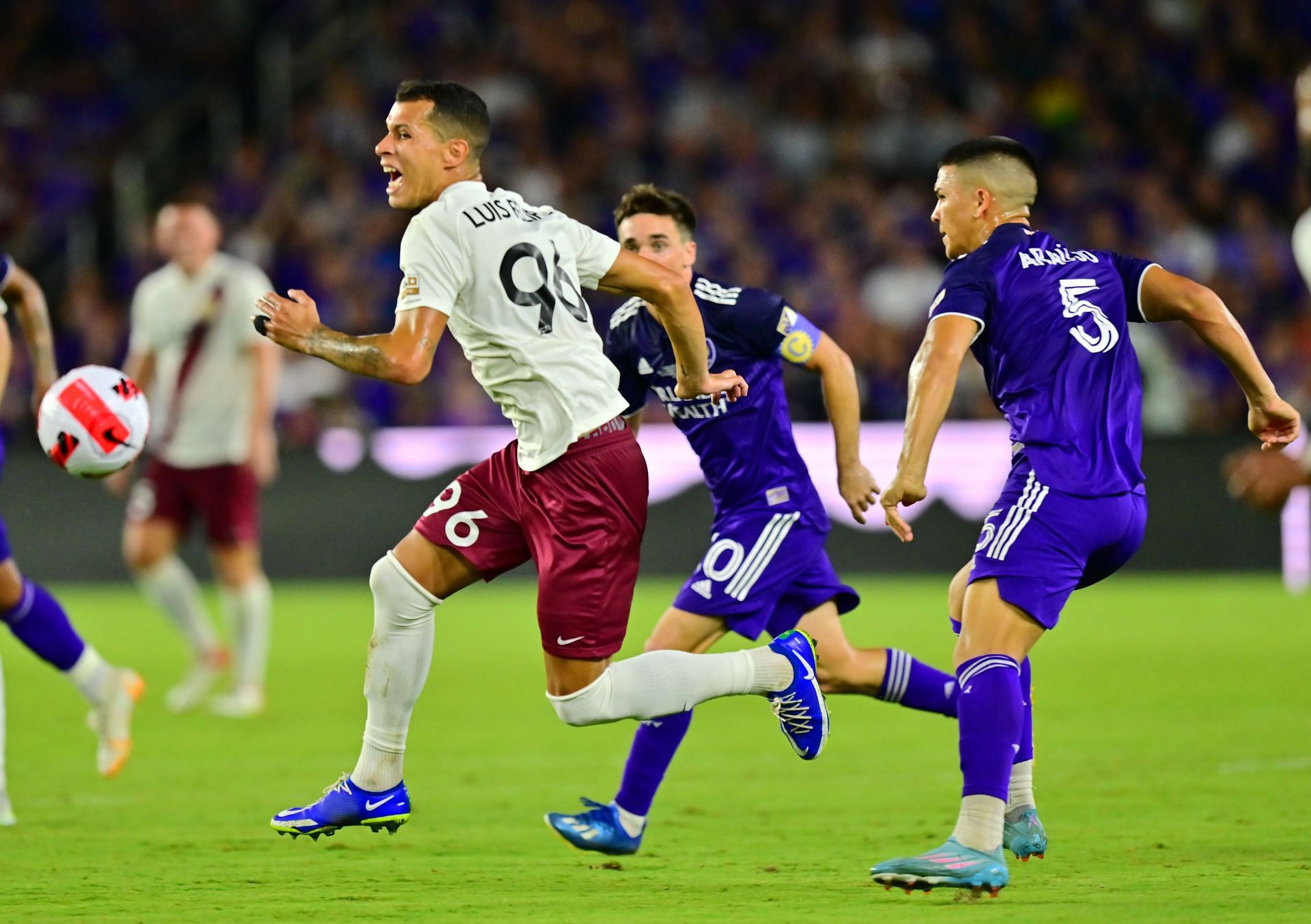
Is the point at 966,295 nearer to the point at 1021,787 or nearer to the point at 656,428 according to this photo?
the point at 1021,787

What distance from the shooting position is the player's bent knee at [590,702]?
5.36 m

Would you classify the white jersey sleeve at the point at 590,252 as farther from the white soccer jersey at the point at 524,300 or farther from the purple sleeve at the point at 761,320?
the purple sleeve at the point at 761,320

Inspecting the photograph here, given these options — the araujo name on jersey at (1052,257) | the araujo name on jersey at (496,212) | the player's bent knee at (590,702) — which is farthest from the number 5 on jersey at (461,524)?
the araujo name on jersey at (1052,257)

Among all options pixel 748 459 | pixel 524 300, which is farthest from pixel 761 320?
pixel 524 300

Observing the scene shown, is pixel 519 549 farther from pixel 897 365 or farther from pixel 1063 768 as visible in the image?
pixel 897 365

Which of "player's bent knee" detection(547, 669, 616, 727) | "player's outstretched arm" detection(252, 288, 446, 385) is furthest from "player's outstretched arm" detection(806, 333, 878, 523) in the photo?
"player's outstretched arm" detection(252, 288, 446, 385)

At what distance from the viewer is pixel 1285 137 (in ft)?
62.0

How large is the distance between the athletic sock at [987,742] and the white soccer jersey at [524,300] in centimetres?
141

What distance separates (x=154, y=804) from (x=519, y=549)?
2.22 metres

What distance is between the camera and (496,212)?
5242mm

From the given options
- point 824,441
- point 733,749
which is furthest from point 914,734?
point 824,441

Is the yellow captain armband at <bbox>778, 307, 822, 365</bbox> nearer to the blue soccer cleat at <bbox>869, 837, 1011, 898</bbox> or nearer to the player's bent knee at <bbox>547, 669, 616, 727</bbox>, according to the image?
the player's bent knee at <bbox>547, 669, 616, 727</bbox>

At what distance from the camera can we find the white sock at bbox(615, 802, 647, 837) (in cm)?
580

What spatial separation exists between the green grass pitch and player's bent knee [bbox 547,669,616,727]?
1.59 feet
